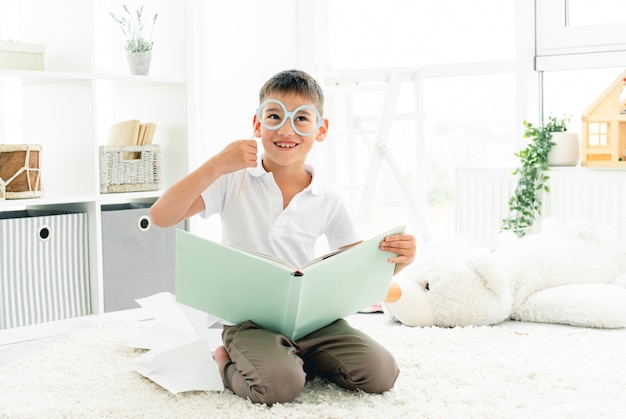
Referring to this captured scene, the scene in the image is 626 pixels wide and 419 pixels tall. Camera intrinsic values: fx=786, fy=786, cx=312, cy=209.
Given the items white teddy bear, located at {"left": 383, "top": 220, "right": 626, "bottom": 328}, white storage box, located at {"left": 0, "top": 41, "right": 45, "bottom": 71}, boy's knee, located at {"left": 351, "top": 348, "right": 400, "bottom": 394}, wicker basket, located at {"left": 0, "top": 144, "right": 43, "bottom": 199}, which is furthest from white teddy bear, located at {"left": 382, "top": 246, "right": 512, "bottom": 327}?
white storage box, located at {"left": 0, "top": 41, "right": 45, "bottom": 71}

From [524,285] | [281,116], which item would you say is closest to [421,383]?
[281,116]

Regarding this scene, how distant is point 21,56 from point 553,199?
1.85m

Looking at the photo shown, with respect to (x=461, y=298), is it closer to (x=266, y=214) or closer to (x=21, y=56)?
(x=266, y=214)

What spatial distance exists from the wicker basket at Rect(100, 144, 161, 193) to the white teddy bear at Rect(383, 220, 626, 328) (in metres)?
0.90

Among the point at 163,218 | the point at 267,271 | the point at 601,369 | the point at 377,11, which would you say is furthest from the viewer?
the point at 377,11

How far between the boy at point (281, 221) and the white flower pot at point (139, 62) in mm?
1015

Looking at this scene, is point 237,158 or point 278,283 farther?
point 237,158

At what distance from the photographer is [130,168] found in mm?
2557

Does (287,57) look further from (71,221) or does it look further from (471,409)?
(471,409)

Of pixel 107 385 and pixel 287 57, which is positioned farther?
pixel 287 57

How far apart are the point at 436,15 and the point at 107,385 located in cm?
219

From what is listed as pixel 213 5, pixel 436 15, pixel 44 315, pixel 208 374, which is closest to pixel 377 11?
pixel 436 15

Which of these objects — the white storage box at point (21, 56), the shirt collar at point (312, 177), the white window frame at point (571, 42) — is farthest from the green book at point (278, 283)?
the white window frame at point (571, 42)

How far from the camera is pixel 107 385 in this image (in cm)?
167
